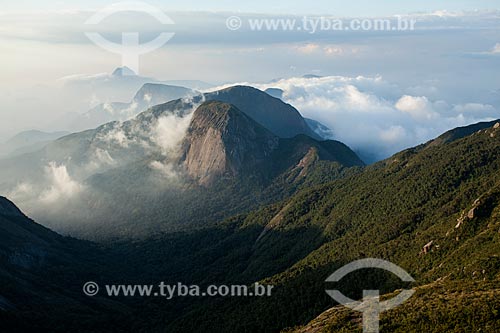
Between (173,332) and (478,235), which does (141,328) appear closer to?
(173,332)

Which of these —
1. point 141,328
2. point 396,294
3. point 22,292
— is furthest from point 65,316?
point 396,294

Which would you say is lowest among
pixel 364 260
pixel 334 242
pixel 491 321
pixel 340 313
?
pixel 491 321

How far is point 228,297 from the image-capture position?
181 metres

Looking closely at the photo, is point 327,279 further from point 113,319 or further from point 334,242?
point 113,319

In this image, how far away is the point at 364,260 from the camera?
15712cm

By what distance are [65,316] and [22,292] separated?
16.6 metres

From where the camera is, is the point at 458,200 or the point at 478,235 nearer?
the point at 478,235

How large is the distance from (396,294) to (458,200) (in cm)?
7547

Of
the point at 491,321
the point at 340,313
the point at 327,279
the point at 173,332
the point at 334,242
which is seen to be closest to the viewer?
the point at 491,321

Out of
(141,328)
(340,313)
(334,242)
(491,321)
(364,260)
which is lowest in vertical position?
(491,321)

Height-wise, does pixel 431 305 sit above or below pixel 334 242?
below

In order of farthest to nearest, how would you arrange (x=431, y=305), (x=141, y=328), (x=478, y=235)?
(x=141, y=328) < (x=478, y=235) < (x=431, y=305)

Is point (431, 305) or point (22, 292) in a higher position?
point (22, 292)

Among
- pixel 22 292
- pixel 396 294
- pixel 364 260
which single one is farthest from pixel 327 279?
pixel 22 292
